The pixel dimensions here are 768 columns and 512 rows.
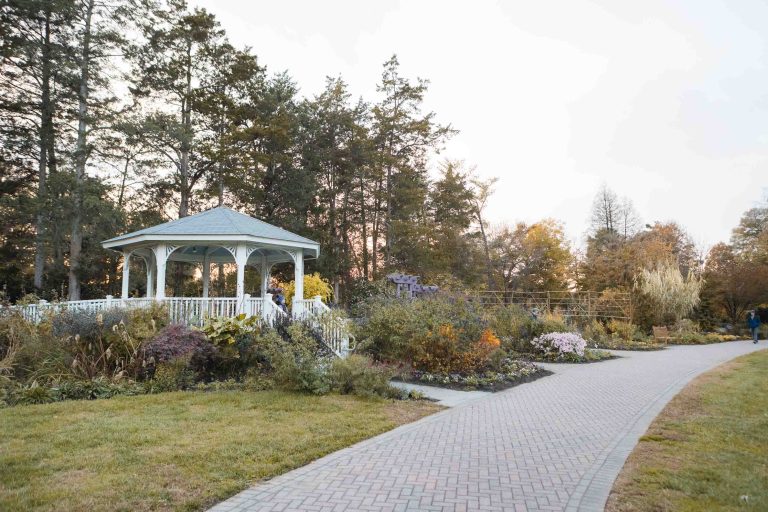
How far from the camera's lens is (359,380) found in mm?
8008

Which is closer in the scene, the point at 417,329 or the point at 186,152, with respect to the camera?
the point at 417,329

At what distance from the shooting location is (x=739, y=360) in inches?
556

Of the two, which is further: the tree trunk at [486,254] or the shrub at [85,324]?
the tree trunk at [486,254]

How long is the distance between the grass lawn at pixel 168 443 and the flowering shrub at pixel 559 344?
7.74 m

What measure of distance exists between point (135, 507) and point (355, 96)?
29406 mm

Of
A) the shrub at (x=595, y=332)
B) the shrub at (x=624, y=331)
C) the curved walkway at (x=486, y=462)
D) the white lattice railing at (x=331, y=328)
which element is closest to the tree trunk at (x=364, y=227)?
the shrub at (x=595, y=332)

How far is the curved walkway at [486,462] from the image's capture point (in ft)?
12.5

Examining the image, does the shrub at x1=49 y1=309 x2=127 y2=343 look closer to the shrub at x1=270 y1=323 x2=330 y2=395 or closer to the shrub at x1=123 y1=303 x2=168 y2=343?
the shrub at x1=123 y1=303 x2=168 y2=343

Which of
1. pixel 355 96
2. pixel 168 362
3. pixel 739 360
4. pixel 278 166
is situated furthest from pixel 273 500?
pixel 355 96

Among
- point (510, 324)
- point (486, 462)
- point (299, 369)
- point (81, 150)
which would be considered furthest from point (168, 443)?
point (81, 150)

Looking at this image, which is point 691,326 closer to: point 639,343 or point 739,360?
point 639,343

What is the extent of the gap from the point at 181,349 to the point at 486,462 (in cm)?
616

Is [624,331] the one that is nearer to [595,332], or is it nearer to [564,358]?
[595,332]

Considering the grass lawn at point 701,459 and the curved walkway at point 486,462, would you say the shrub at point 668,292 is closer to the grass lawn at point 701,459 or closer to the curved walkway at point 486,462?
the grass lawn at point 701,459
